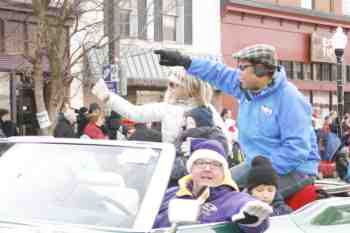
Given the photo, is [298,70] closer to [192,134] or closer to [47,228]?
[192,134]

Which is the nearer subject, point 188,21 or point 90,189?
point 90,189

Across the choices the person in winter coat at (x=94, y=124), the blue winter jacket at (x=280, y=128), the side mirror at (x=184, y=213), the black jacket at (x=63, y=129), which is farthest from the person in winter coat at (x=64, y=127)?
the side mirror at (x=184, y=213)

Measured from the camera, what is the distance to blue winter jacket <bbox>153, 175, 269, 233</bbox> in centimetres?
364

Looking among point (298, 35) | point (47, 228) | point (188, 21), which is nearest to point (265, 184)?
point (47, 228)

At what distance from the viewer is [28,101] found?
1844 cm

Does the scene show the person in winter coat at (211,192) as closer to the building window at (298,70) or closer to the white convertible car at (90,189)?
the white convertible car at (90,189)

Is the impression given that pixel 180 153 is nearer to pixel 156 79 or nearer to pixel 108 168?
pixel 108 168

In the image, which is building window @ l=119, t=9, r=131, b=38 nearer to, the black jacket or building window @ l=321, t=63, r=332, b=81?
the black jacket

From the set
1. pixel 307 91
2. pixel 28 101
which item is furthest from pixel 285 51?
pixel 28 101

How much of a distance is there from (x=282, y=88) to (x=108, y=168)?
1645 millimetres

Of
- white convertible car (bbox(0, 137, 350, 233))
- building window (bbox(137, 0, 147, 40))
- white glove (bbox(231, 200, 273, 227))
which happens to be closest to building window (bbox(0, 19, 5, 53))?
building window (bbox(137, 0, 147, 40))

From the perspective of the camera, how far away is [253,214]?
3.32 meters

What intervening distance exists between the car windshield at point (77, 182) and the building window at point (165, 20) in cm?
1785

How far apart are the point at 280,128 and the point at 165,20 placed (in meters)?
17.9
